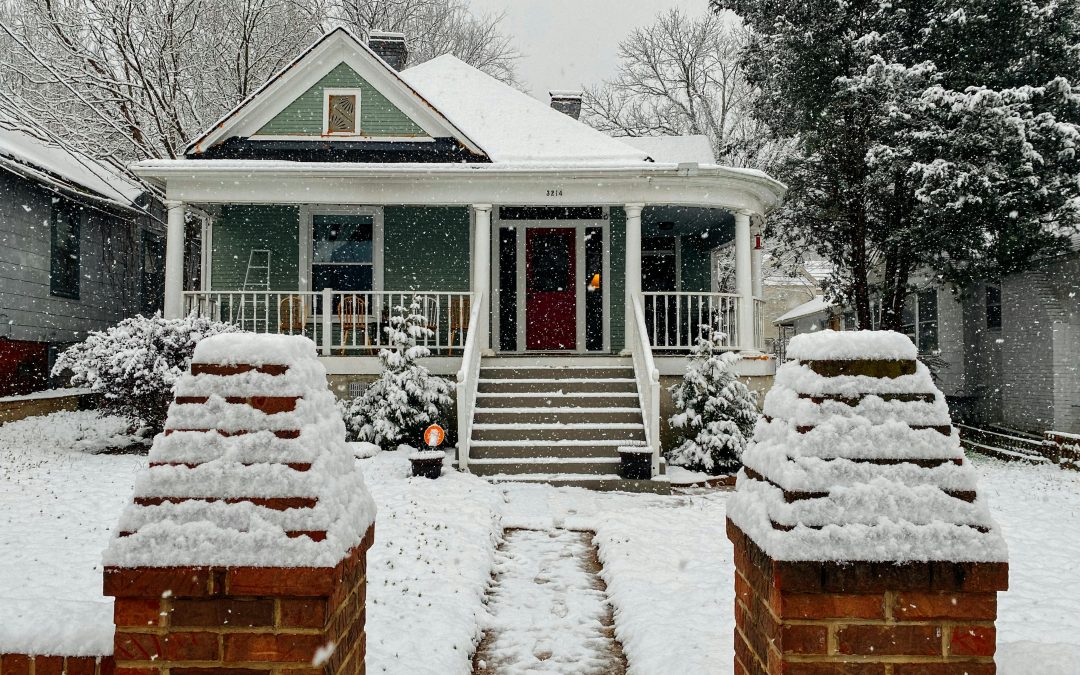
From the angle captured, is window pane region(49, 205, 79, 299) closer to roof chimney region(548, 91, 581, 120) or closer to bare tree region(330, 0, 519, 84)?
bare tree region(330, 0, 519, 84)

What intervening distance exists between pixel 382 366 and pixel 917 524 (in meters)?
8.47

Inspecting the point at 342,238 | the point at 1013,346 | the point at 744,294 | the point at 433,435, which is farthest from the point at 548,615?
the point at 1013,346

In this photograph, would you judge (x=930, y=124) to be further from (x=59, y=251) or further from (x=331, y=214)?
(x=59, y=251)

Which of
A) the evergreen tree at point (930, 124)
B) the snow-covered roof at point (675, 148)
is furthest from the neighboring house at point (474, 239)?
the evergreen tree at point (930, 124)

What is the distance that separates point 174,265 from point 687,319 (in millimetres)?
8131

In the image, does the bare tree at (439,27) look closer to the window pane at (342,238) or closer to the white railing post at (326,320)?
the window pane at (342,238)

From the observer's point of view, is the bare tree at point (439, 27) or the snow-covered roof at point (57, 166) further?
the bare tree at point (439, 27)

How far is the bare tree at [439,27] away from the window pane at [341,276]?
11.3 m

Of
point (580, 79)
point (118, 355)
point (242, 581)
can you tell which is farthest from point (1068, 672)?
point (580, 79)

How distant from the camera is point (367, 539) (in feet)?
6.47

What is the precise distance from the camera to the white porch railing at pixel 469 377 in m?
8.40

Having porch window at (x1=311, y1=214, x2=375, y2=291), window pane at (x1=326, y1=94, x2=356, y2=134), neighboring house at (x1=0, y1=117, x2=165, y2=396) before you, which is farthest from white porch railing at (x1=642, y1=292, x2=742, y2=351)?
neighboring house at (x1=0, y1=117, x2=165, y2=396)

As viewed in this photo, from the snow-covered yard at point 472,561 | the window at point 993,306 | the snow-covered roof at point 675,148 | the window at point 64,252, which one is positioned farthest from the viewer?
the snow-covered roof at point 675,148

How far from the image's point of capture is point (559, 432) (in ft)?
29.4
